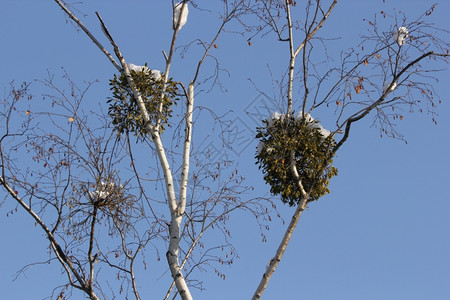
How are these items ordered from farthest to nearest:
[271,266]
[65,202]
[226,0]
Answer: [226,0], [65,202], [271,266]

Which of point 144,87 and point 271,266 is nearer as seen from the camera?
point 271,266

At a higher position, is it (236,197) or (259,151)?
(259,151)

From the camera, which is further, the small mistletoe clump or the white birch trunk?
the small mistletoe clump

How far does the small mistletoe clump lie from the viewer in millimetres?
5570

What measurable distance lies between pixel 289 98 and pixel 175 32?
1065mm

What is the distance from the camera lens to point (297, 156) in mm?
5641

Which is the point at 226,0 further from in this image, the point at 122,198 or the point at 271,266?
the point at 271,266

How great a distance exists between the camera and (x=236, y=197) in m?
5.62

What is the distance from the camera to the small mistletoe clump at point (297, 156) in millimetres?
5570

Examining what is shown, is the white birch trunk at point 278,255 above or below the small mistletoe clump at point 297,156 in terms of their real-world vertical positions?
below

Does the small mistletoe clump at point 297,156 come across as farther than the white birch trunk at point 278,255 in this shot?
Yes

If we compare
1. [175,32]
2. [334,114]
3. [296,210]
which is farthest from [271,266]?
[175,32]

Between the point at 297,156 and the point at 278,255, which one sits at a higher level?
the point at 297,156

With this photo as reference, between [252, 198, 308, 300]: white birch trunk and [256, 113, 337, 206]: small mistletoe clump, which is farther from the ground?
[256, 113, 337, 206]: small mistletoe clump
